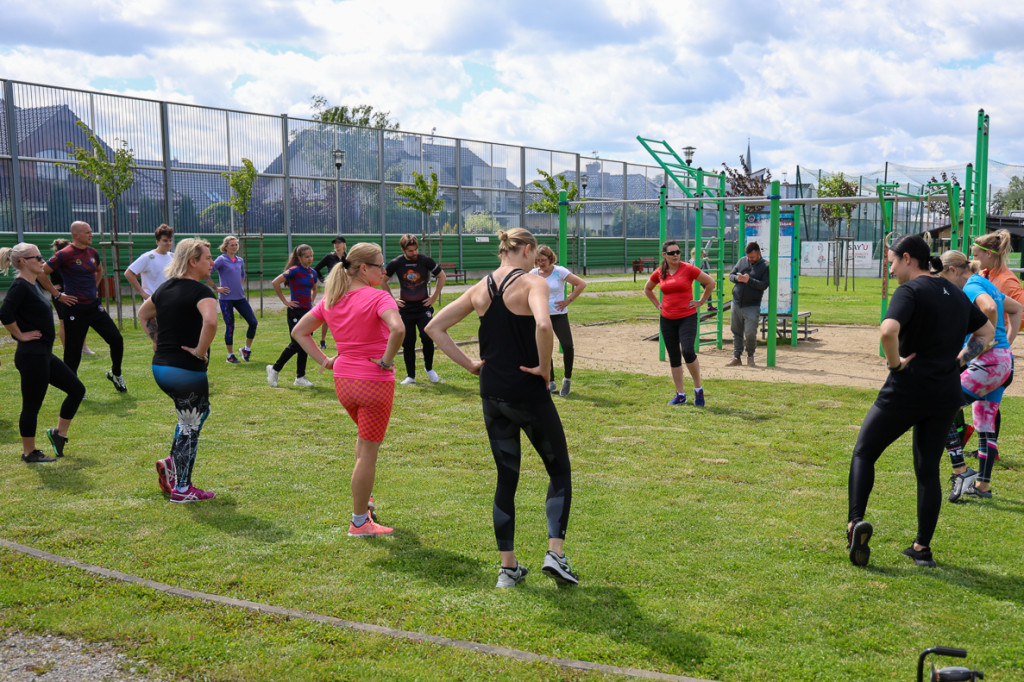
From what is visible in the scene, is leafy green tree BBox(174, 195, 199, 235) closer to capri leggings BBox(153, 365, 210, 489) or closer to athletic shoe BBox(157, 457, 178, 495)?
athletic shoe BBox(157, 457, 178, 495)

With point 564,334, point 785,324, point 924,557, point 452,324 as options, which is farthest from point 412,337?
point 785,324

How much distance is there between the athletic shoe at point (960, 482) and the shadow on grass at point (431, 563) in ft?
11.5

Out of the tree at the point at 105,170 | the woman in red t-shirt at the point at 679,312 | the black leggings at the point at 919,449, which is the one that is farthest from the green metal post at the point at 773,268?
the tree at the point at 105,170

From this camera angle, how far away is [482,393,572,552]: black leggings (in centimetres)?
428

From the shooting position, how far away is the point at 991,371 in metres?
5.69

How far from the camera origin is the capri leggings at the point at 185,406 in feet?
18.4

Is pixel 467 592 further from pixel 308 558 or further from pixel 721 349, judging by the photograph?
pixel 721 349

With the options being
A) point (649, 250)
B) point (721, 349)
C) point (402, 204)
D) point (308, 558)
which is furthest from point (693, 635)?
point (649, 250)

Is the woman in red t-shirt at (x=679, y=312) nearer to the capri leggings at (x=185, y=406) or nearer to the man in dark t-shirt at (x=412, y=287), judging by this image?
the man in dark t-shirt at (x=412, y=287)

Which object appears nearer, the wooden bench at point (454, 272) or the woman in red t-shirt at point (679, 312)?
the woman in red t-shirt at point (679, 312)

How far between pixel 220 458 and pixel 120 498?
47.6 inches

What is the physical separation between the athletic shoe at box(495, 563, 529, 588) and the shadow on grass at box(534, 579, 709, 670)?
14 centimetres

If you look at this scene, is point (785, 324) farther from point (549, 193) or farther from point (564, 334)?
point (549, 193)

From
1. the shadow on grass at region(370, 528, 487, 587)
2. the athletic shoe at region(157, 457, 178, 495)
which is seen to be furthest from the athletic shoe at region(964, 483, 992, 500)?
the athletic shoe at region(157, 457, 178, 495)
